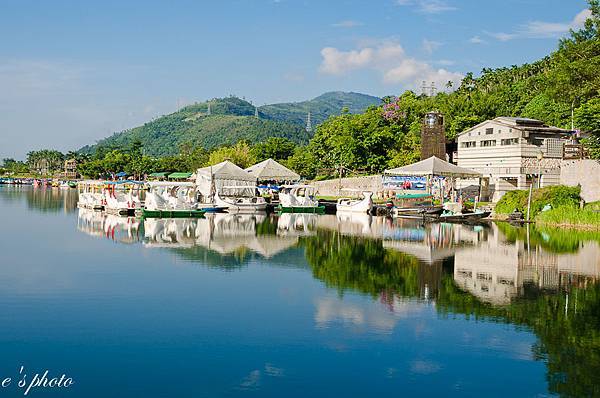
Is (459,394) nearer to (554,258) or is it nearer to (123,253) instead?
(554,258)

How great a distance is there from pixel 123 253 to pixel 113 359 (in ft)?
52.7

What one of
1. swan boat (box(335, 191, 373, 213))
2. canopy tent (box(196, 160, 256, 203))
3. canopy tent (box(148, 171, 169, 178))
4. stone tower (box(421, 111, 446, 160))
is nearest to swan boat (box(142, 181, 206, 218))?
canopy tent (box(196, 160, 256, 203))

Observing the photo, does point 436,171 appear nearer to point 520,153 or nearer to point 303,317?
point 520,153

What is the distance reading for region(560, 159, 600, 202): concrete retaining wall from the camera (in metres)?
42.1

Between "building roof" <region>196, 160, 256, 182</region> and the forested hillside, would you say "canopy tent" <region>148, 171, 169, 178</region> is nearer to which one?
the forested hillside

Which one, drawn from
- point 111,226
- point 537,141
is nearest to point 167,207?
point 111,226

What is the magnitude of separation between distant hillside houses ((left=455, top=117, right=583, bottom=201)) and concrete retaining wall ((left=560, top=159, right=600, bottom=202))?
433cm

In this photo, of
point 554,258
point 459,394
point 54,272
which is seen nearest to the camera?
point 459,394

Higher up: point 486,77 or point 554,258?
point 486,77

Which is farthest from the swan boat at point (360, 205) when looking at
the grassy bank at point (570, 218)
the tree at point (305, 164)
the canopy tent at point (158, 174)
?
the canopy tent at point (158, 174)

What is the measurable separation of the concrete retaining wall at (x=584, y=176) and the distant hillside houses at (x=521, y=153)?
4.33 m

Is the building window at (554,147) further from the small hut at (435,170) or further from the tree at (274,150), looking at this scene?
the tree at (274,150)

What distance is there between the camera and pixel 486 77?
289 ft

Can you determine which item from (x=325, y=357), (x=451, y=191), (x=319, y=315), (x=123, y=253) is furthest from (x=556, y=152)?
(x=325, y=357)
